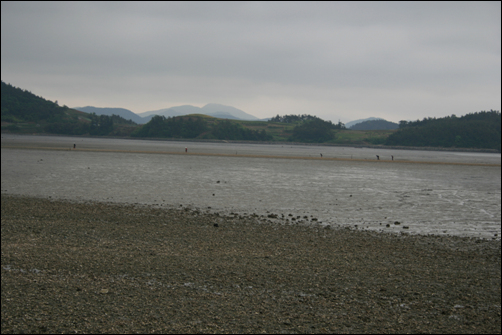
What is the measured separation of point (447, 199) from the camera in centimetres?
2892

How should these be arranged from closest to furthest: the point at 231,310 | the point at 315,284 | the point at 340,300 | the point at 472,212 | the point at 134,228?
1. the point at 231,310
2. the point at 340,300
3. the point at 315,284
4. the point at 134,228
5. the point at 472,212

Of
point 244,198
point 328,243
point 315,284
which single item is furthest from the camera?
point 244,198

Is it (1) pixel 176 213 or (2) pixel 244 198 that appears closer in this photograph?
(1) pixel 176 213

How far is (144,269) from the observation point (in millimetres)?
9789

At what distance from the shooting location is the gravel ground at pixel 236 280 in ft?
23.7

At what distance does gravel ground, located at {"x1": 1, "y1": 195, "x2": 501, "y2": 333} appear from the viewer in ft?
23.7

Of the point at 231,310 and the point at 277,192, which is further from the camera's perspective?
the point at 277,192

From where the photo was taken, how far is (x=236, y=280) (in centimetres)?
935

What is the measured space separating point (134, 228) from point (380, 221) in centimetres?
1192

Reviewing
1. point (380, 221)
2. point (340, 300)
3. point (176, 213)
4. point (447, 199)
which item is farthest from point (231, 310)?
point (447, 199)

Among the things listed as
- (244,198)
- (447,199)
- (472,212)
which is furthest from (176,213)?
(447,199)

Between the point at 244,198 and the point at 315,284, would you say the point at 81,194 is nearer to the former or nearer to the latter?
the point at 244,198

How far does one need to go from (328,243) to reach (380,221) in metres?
6.79

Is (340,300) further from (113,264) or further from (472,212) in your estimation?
(472,212)
